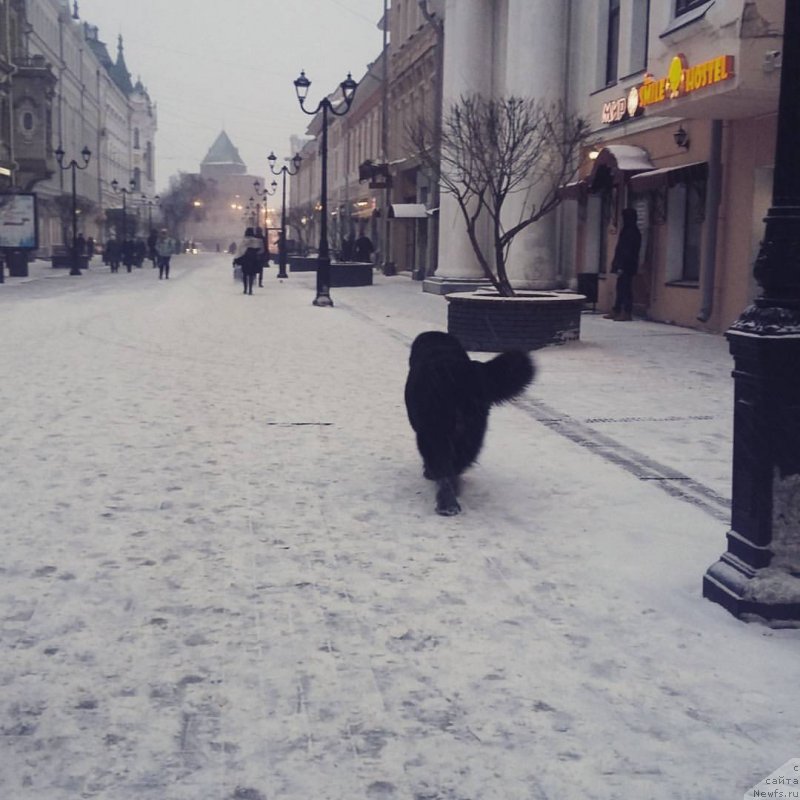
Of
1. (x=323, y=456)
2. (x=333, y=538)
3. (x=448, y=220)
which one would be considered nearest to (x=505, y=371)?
(x=333, y=538)

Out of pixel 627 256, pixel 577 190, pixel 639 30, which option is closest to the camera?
pixel 627 256

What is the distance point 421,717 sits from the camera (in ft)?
10.4

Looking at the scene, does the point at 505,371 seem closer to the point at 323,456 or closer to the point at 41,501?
the point at 323,456

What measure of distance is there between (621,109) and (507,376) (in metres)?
15.3

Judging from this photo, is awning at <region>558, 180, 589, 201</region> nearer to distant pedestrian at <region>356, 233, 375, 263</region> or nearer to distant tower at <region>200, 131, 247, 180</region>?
distant pedestrian at <region>356, 233, 375, 263</region>

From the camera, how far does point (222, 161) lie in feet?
612

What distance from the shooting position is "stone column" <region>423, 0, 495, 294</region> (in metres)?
27.1

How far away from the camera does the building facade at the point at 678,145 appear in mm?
13102

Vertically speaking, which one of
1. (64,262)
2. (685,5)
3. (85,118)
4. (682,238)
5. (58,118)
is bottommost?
(64,262)

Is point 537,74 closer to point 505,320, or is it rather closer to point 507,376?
point 505,320

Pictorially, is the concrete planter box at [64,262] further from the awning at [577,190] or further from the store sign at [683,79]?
the store sign at [683,79]

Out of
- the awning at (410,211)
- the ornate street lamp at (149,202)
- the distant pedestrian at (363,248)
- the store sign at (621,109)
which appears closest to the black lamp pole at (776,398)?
the store sign at (621,109)

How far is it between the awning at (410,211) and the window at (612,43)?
13997 millimetres

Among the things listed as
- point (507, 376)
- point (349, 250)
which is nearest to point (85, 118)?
point (349, 250)
